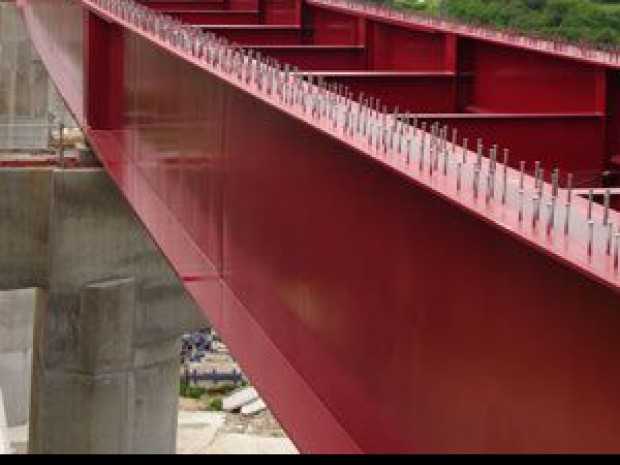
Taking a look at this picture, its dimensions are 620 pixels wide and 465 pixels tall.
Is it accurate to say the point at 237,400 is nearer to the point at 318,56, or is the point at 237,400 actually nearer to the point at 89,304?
the point at 89,304

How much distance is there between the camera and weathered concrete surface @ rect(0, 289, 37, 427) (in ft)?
100

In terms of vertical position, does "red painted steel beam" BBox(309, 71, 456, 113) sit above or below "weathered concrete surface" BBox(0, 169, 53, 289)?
above

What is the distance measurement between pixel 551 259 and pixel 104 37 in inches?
467

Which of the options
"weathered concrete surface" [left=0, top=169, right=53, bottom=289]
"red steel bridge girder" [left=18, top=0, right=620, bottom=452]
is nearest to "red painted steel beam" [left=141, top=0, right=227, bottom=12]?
"weathered concrete surface" [left=0, top=169, right=53, bottom=289]

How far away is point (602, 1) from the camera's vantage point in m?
57.7

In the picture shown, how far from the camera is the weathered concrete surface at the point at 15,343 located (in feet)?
100

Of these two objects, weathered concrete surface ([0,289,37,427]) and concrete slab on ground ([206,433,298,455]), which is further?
concrete slab on ground ([206,433,298,455])

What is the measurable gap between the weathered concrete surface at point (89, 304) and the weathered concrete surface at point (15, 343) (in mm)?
12018

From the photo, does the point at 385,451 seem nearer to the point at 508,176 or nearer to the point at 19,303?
the point at 508,176

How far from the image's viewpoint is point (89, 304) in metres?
18.1

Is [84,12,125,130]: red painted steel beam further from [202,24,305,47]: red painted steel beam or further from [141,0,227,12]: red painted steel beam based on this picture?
[141,0,227,12]: red painted steel beam

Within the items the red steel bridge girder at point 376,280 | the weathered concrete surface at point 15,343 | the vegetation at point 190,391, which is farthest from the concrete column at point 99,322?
the vegetation at point 190,391

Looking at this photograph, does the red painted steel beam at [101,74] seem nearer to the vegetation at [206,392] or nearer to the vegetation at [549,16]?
the vegetation at [206,392]

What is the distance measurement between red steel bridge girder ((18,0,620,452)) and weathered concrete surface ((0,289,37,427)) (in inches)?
762
